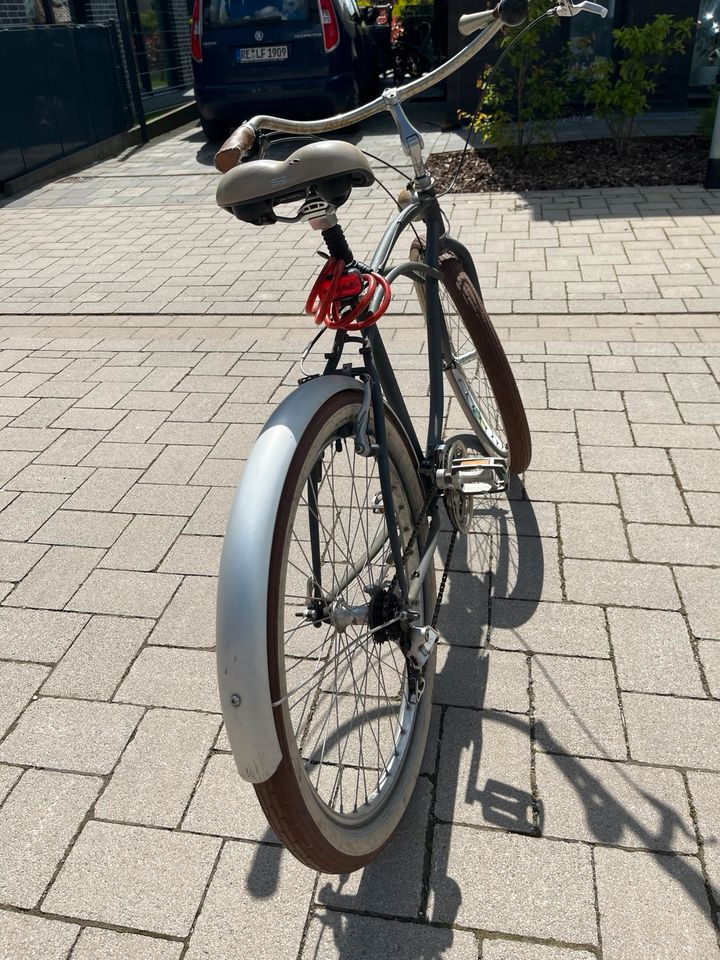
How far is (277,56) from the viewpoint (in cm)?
926

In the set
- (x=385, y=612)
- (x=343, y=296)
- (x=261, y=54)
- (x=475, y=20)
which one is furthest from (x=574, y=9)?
(x=261, y=54)

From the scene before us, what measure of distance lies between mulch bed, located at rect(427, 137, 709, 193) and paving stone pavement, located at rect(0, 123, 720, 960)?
8.93ft

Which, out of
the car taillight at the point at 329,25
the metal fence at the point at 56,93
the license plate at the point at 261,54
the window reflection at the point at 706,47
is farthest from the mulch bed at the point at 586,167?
the metal fence at the point at 56,93

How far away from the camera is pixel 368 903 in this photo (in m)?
1.92

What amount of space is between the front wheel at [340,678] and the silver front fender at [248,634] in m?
0.03

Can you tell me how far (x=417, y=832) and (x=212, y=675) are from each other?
818mm

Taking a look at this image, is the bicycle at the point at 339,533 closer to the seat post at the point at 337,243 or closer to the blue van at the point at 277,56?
the seat post at the point at 337,243

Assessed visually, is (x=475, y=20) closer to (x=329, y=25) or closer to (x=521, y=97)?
(x=521, y=97)

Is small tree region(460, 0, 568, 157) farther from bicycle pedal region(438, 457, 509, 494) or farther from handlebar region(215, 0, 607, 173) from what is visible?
bicycle pedal region(438, 457, 509, 494)

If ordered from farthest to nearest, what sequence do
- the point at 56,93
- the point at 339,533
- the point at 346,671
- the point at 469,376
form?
the point at 56,93 → the point at 469,376 → the point at 339,533 → the point at 346,671

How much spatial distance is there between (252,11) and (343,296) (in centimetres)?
863

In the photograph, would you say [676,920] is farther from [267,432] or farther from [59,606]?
[59,606]

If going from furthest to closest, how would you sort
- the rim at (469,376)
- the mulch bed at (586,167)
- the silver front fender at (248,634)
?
1. the mulch bed at (586,167)
2. the rim at (469,376)
3. the silver front fender at (248,634)

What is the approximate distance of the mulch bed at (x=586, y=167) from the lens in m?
7.82
